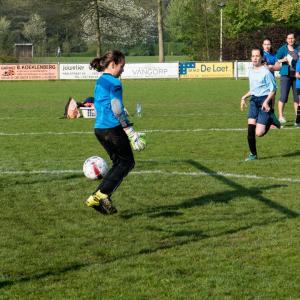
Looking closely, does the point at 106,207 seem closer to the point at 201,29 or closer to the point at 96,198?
the point at 96,198

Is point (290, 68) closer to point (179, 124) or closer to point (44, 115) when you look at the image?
point (179, 124)

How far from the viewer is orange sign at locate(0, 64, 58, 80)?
156 ft

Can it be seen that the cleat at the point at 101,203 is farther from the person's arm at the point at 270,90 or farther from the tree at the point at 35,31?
the tree at the point at 35,31

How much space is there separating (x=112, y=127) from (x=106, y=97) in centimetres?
36

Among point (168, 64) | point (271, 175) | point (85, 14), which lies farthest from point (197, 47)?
point (271, 175)

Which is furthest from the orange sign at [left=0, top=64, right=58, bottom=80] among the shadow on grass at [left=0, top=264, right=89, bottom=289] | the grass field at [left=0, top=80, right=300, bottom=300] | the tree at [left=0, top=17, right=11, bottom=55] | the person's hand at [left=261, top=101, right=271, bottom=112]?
the shadow on grass at [left=0, top=264, right=89, bottom=289]

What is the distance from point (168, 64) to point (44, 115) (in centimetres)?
2735

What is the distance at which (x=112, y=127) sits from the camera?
7.87 metres

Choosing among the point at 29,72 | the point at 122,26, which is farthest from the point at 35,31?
the point at 29,72

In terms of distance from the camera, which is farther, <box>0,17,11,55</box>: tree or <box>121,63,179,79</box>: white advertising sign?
<box>0,17,11,55</box>: tree

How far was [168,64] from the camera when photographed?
47.6 meters

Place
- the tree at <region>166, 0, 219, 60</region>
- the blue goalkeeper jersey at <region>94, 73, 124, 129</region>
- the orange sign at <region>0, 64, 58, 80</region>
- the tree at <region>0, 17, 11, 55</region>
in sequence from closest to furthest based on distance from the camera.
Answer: the blue goalkeeper jersey at <region>94, 73, 124, 129</region>
the orange sign at <region>0, 64, 58, 80</region>
the tree at <region>166, 0, 219, 60</region>
the tree at <region>0, 17, 11, 55</region>

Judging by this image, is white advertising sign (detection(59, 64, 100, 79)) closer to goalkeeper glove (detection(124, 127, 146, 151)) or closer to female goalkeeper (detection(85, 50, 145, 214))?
female goalkeeper (detection(85, 50, 145, 214))

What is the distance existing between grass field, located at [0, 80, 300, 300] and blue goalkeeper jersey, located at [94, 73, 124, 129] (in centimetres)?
103
